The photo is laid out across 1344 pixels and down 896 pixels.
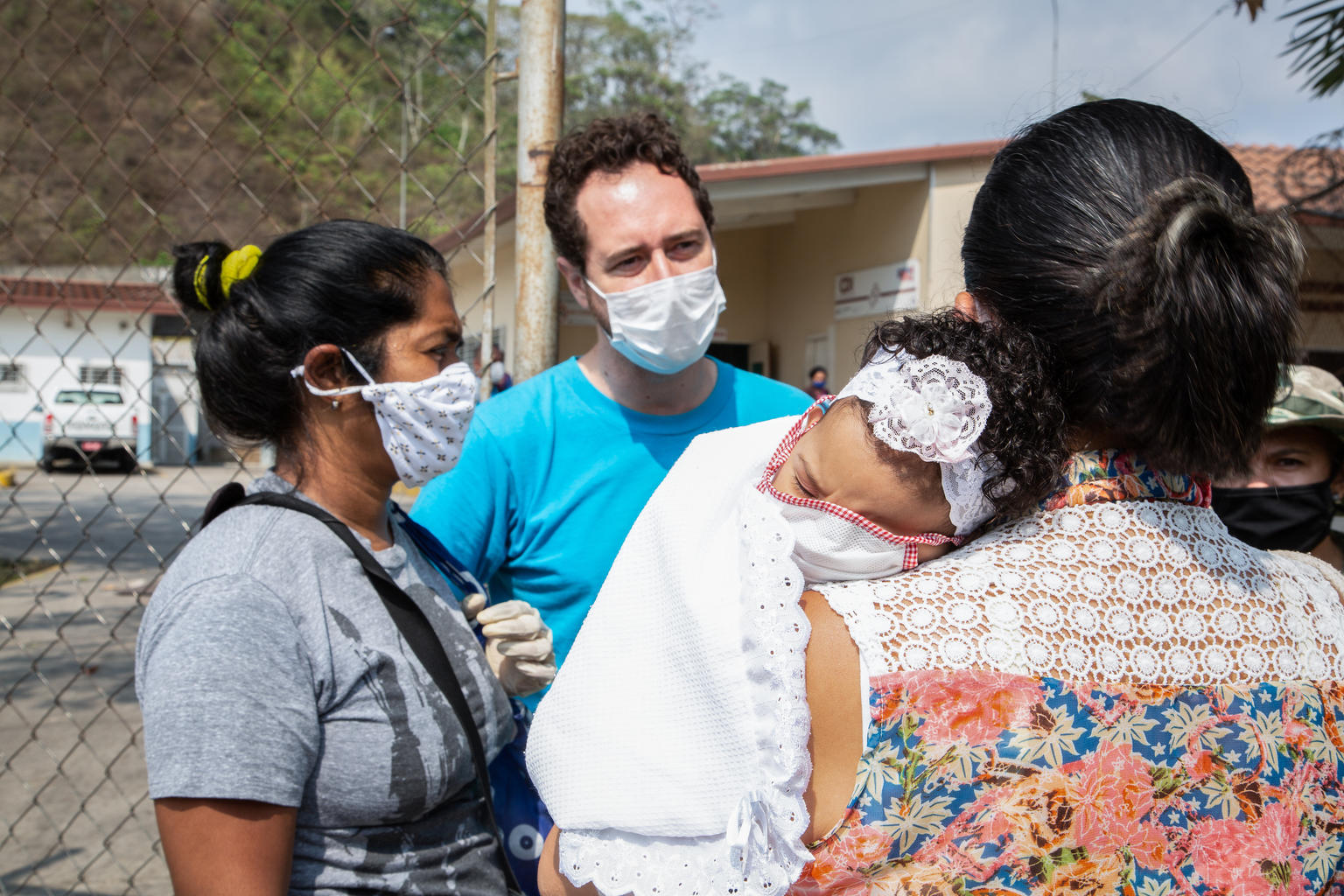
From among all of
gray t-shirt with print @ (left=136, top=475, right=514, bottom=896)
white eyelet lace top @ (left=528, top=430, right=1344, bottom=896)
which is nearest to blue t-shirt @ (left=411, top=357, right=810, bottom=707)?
gray t-shirt with print @ (left=136, top=475, right=514, bottom=896)

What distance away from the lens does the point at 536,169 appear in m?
2.12

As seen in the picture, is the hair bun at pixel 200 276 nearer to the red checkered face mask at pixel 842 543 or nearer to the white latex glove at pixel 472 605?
the white latex glove at pixel 472 605

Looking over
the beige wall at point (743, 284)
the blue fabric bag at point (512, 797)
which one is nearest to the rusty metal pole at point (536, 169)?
the blue fabric bag at point (512, 797)

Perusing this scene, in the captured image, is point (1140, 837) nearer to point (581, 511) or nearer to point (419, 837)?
point (419, 837)

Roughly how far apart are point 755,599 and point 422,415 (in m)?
1.00

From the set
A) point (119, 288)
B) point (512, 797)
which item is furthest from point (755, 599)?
point (119, 288)

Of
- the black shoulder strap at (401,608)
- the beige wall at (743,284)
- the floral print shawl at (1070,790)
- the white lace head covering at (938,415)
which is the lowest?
the beige wall at (743,284)

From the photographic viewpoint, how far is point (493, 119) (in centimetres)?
201

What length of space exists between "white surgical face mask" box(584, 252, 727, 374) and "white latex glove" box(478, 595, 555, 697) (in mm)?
681

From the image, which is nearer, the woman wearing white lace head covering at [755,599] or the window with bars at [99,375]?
the woman wearing white lace head covering at [755,599]

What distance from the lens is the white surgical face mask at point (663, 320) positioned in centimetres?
216

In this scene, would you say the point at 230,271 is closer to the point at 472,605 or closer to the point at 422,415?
the point at 422,415

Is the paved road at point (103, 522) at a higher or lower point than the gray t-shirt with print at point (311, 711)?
lower

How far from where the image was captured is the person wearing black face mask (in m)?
2.35
